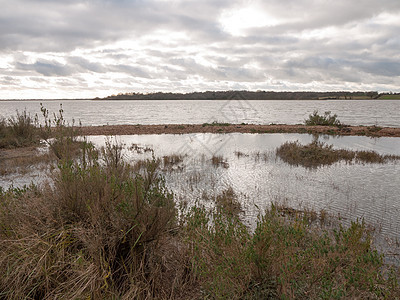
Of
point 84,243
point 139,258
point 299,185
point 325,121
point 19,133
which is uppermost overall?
point 325,121

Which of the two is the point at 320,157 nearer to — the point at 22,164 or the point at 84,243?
the point at 84,243

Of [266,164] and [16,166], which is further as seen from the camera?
[266,164]

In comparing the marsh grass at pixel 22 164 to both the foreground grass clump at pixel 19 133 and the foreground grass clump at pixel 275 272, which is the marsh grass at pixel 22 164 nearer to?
the foreground grass clump at pixel 19 133

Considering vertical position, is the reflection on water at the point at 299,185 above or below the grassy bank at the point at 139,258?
below

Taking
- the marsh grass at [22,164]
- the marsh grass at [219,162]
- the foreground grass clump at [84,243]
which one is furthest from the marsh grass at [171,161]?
the foreground grass clump at [84,243]

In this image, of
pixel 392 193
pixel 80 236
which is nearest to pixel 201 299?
pixel 80 236

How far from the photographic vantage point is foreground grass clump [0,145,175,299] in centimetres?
301

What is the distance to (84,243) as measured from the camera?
3344 millimetres

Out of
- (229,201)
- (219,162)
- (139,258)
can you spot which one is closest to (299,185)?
(229,201)

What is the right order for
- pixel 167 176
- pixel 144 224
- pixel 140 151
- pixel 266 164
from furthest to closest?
pixel 140 151, pixel 266 164, pixel 167 176, pixel 144 224

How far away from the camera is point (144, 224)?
3582 mm

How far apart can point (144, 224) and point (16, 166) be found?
10.6 meters

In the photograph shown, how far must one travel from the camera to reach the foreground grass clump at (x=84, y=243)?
301 cm

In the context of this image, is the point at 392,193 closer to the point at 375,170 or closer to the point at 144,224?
the point at 375,170
